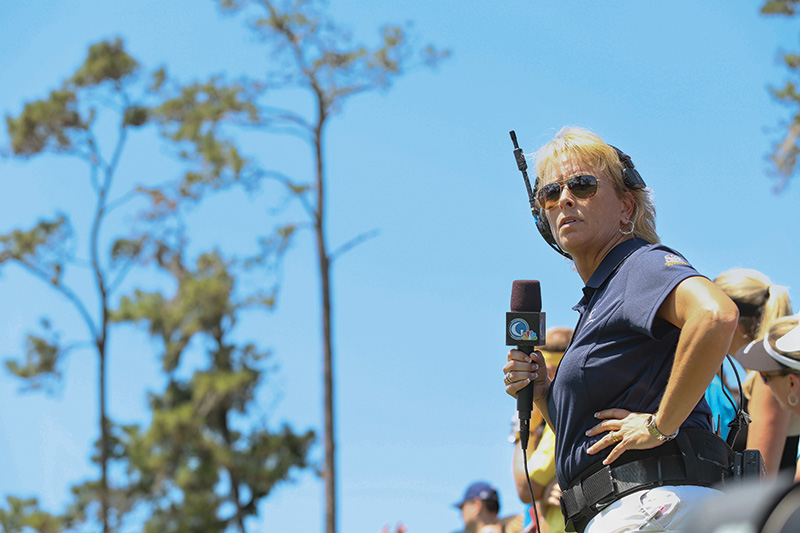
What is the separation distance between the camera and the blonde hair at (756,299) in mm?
3744

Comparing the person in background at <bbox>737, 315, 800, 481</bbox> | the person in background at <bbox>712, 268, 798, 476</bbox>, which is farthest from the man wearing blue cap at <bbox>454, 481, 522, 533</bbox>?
the person in background at <bbox>737, 315, 800, 481</bbox>

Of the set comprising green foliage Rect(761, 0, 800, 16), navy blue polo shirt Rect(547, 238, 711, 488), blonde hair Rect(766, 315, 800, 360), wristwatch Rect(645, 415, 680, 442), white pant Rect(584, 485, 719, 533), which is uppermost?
green foliage Rect(761, 0, 800, 16)

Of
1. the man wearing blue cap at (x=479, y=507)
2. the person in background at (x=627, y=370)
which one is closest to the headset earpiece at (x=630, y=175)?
the person in background at (x=627, y=370)

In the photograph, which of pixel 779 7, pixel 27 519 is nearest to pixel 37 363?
pixel 27 519

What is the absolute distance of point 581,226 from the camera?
262 cm

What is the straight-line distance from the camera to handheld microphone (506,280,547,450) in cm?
262

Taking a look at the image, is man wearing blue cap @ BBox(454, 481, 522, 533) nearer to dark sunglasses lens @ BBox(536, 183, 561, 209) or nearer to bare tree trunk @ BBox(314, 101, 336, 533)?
dark sunglasses lens @ BBox(536, 183, 561, 209)

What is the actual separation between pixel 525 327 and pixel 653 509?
62cm

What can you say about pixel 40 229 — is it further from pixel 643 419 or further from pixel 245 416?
pixel 643 419

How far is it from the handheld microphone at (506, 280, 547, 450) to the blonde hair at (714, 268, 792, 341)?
54.3 inches

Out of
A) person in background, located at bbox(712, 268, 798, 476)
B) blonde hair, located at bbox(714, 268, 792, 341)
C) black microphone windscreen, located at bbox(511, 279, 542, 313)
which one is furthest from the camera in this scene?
blonde hair, located at bbox(714, 268, 792, 341)

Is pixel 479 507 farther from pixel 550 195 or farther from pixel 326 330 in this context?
pixel 326 330

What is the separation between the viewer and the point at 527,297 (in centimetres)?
278

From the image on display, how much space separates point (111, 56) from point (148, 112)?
66.1 inches
